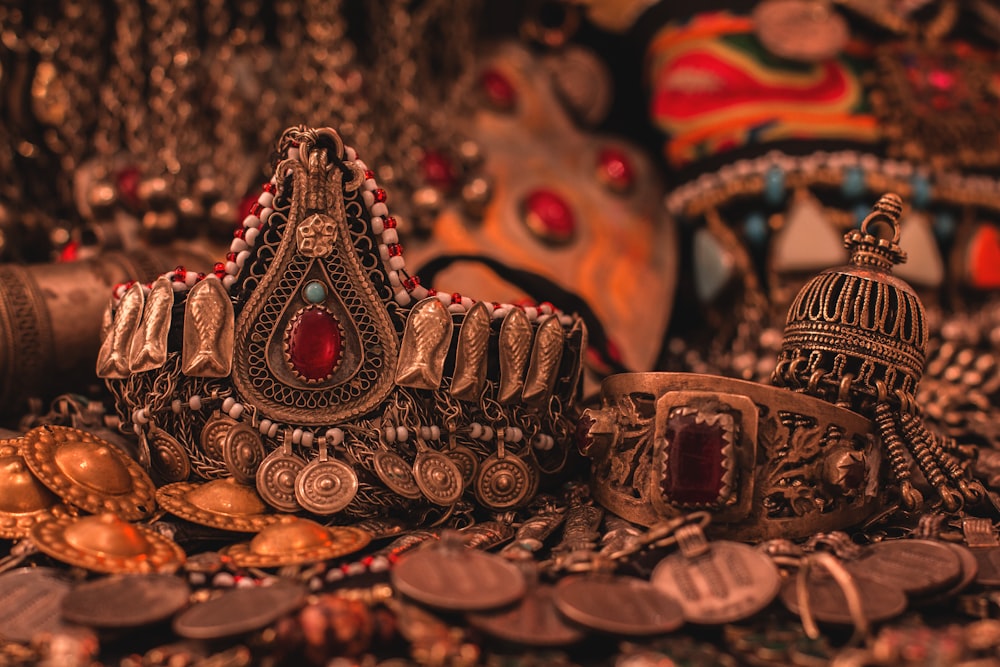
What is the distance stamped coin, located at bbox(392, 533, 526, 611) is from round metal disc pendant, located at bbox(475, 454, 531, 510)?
212 mm

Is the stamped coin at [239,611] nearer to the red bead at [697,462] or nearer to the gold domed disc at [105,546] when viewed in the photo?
the gold domed disc at [105,546]

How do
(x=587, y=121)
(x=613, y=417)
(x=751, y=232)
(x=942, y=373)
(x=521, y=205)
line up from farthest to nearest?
(x=587, y=121) < (x=521, y=205) < (x=751, y=232) < (x=942, y=373) < (x=613, y=417)

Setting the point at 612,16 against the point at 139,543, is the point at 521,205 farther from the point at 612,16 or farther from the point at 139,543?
the point at 139,543

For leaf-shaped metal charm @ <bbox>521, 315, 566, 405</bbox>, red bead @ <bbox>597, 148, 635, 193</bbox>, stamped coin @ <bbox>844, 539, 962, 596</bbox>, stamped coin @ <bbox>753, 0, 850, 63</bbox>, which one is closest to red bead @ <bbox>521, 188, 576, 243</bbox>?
red bead @ <bbox>597, 148, 635, 193</bbox>

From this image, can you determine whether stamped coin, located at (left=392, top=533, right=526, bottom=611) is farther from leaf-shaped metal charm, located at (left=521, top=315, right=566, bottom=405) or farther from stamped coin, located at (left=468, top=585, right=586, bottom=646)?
leaf-shaped metal charm, located at (left=521, top=315, right=566, bottom=405)

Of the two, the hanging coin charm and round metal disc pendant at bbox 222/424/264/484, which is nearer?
the hanging coin charm

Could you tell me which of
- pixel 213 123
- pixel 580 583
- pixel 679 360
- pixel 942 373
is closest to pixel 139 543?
pixel 580 583

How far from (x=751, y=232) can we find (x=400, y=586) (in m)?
1.16

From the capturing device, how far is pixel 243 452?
1.09m

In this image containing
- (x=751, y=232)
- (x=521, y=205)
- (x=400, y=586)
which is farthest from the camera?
(x=521, y=205)

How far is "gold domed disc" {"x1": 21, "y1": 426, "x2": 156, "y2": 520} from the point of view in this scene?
1.06 m

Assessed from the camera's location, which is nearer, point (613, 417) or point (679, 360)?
point (613, 417)

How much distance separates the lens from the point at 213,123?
1838 millimetres

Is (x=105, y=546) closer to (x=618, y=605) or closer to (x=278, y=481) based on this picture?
(x=278, y=481)
